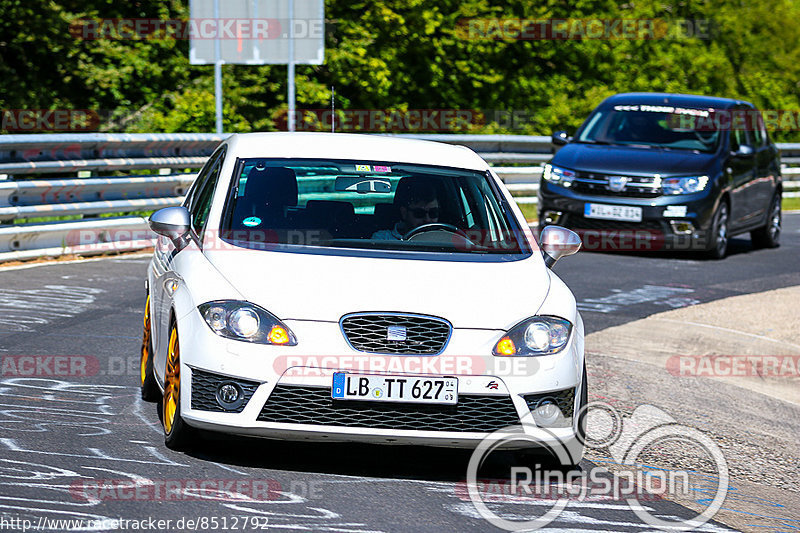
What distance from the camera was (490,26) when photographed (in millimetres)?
33656

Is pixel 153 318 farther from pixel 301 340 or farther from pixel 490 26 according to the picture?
pixel 490 26

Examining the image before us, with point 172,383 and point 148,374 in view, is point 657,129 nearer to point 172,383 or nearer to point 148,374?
point 148,374

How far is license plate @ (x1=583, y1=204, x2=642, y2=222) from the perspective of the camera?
602 inches

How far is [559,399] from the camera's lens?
6.10 meters

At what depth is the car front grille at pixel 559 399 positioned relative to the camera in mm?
6008

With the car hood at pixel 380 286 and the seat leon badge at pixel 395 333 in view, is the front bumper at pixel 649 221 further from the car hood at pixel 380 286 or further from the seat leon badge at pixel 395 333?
the seat leon badge at pixel 395 333

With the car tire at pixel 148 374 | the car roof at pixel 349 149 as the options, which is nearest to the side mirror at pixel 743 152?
the car roof at pixel 349 149

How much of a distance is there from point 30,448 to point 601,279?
27.1 feet

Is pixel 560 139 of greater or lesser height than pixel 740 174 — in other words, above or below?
above

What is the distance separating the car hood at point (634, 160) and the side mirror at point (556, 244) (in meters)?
8.40

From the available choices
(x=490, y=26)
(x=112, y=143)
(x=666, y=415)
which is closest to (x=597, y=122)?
(x=112, y=143)

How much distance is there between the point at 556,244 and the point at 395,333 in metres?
1.50

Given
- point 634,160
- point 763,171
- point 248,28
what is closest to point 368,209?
point 634,160

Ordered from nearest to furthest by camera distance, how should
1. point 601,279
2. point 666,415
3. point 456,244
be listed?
point 456,244
point 666,415
point 601,279
